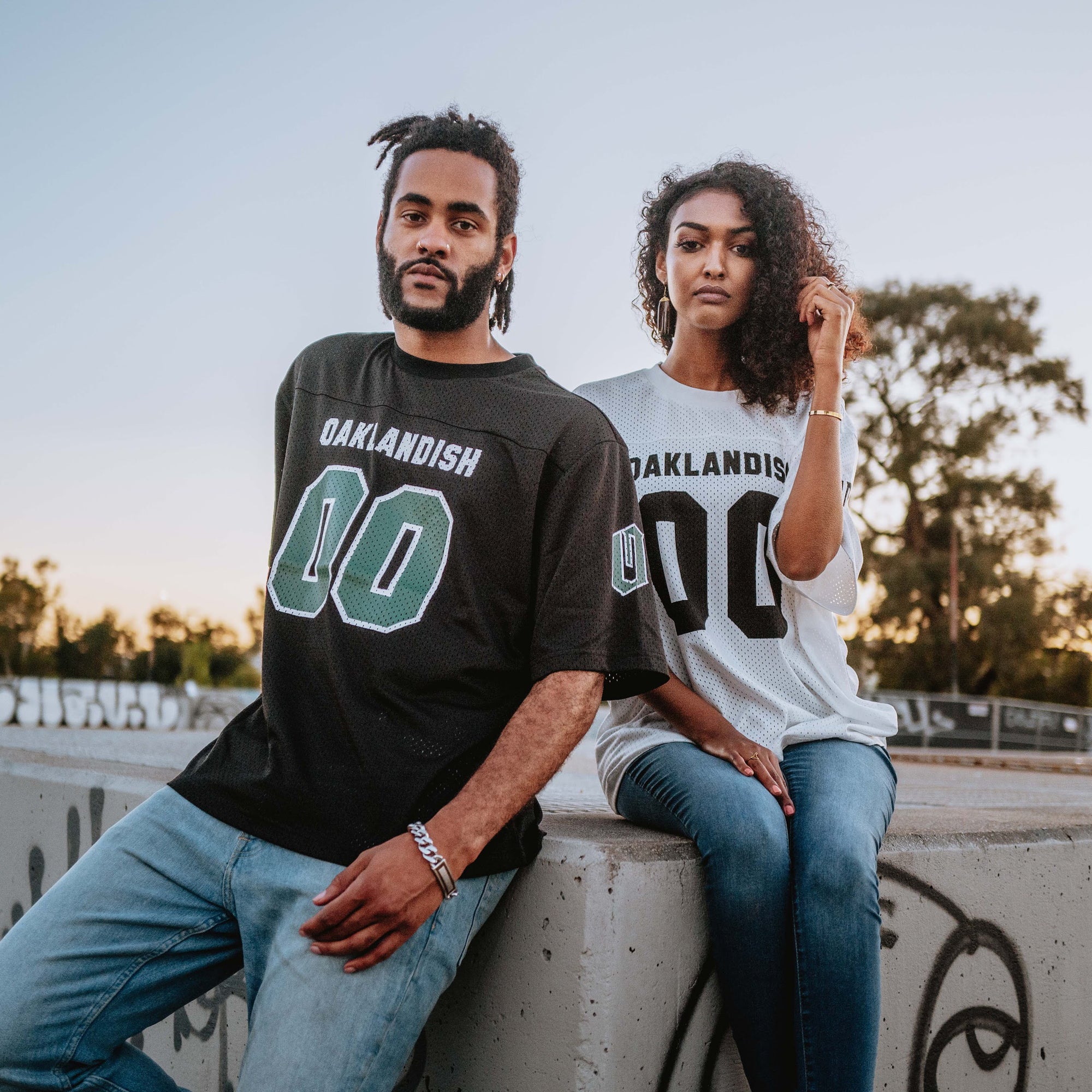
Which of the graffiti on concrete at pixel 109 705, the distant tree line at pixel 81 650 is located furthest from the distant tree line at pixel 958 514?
the distant tree line at pixel 81 650

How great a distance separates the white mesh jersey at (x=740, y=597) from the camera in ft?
7.89

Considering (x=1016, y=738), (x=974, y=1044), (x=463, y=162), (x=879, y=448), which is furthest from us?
(x=879, y=448)

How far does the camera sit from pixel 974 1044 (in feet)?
8.77

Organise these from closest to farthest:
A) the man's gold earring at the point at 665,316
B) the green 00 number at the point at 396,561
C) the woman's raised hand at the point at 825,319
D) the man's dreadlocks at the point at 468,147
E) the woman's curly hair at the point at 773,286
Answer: the green 00 number at the point at 396,561 → the man's dreadlocks at the point at 468,147 → the woman's raised hand at the point at 825,319 → the woman's curly hair at the point at 773,286 → the man's gold earring at the point at 665,316

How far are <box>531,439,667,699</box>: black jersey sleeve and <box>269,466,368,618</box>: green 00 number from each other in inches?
15.7

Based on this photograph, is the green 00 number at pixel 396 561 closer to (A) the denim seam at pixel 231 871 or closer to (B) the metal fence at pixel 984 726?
(A) the denim seam at pixel 231 871

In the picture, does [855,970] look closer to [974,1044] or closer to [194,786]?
[974,1044]

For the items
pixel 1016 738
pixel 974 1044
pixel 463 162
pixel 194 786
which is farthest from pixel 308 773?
pixel 1016 738

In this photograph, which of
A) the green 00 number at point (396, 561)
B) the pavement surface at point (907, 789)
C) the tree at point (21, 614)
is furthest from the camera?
the tree at point (21, 614)

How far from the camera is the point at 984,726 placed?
73.4 feet

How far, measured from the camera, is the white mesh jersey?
7.89 feet

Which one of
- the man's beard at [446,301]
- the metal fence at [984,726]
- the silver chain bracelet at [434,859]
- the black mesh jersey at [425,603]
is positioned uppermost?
the man's beard at [446,301]

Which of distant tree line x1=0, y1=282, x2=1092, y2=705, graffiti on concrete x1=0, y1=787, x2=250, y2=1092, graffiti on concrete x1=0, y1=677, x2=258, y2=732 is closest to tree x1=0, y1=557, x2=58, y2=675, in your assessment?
graffiti on concrete x1=0, y1=677, x2=258, y2=732

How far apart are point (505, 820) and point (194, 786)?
2.16 ft
